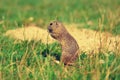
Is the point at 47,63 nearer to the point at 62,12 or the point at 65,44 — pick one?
the point at 65,44

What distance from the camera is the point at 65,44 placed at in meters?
6.90

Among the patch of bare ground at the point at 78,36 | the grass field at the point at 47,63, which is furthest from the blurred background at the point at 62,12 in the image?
the grass field at the point at 47,63

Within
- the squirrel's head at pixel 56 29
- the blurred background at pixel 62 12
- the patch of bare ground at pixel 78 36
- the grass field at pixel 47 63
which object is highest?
the blurred background at pixel 62 12

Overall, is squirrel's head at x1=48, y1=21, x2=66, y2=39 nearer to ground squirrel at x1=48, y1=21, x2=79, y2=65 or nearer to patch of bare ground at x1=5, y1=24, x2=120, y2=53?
ground squirrel at x1=48, y1=21, x2=79, y2=65

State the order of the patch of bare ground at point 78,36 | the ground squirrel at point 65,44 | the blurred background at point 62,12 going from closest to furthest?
the ground squirrel at point 65,44, the patch of bare ground at point 78,36, the blurred background at point 62,12

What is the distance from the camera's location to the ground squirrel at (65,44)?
6.75 metres

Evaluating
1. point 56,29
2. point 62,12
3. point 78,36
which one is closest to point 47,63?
point 56,29

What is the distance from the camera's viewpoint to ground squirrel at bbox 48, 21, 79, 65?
6754mm

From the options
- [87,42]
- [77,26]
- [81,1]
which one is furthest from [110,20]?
[81,1]

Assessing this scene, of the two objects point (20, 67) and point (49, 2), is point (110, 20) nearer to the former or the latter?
point (20, 67)

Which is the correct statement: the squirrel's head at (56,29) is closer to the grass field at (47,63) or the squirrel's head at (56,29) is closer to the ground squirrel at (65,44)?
the ground squirrel at (65,44)

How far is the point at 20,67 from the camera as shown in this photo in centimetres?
620

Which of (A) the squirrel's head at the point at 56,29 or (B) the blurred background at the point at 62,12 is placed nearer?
(A) the squirrel's head at the point at 56,29

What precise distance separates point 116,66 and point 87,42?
8.62 ft
